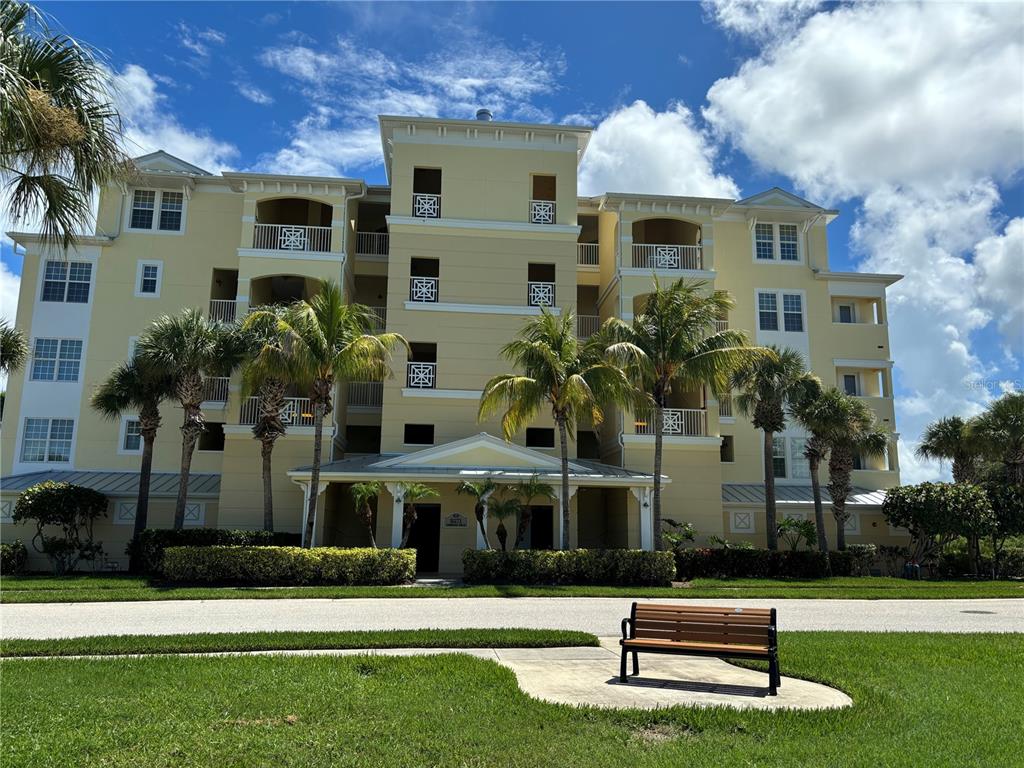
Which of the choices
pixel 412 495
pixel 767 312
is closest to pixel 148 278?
pixel 412 495

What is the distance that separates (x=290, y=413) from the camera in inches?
1067

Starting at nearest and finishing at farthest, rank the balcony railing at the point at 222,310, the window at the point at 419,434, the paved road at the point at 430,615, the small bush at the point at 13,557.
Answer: the paved road at the point at 430,615 → the small bush at the point at 13,557 → the window at the point at 419,434 → the balcony railing at the point at 222,310


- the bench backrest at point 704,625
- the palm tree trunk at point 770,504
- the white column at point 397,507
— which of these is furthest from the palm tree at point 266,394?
the bench backrest at point 704,625

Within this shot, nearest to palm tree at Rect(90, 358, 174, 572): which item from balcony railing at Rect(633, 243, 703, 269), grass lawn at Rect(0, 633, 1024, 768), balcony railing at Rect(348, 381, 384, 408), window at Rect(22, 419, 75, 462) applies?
window at Rect(22, 419, 75, 462)

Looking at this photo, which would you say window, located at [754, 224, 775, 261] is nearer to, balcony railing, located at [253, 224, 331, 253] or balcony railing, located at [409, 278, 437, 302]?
balcony railing, located at [409, 278, 437, 302]

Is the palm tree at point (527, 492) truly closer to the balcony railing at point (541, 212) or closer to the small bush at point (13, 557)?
the balcony railing at point (541, 212)

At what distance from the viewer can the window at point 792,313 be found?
107 ft

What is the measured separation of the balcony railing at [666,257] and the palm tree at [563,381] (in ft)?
26.5

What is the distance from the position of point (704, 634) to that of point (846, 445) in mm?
20720

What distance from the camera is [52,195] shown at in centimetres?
837

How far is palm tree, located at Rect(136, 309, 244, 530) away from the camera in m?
23.3

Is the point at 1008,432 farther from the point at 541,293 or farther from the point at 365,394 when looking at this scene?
the point at 365,394

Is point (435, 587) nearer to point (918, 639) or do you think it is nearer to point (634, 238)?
point (918, 639)

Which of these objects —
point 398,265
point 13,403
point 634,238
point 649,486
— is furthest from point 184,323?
point 634,238
